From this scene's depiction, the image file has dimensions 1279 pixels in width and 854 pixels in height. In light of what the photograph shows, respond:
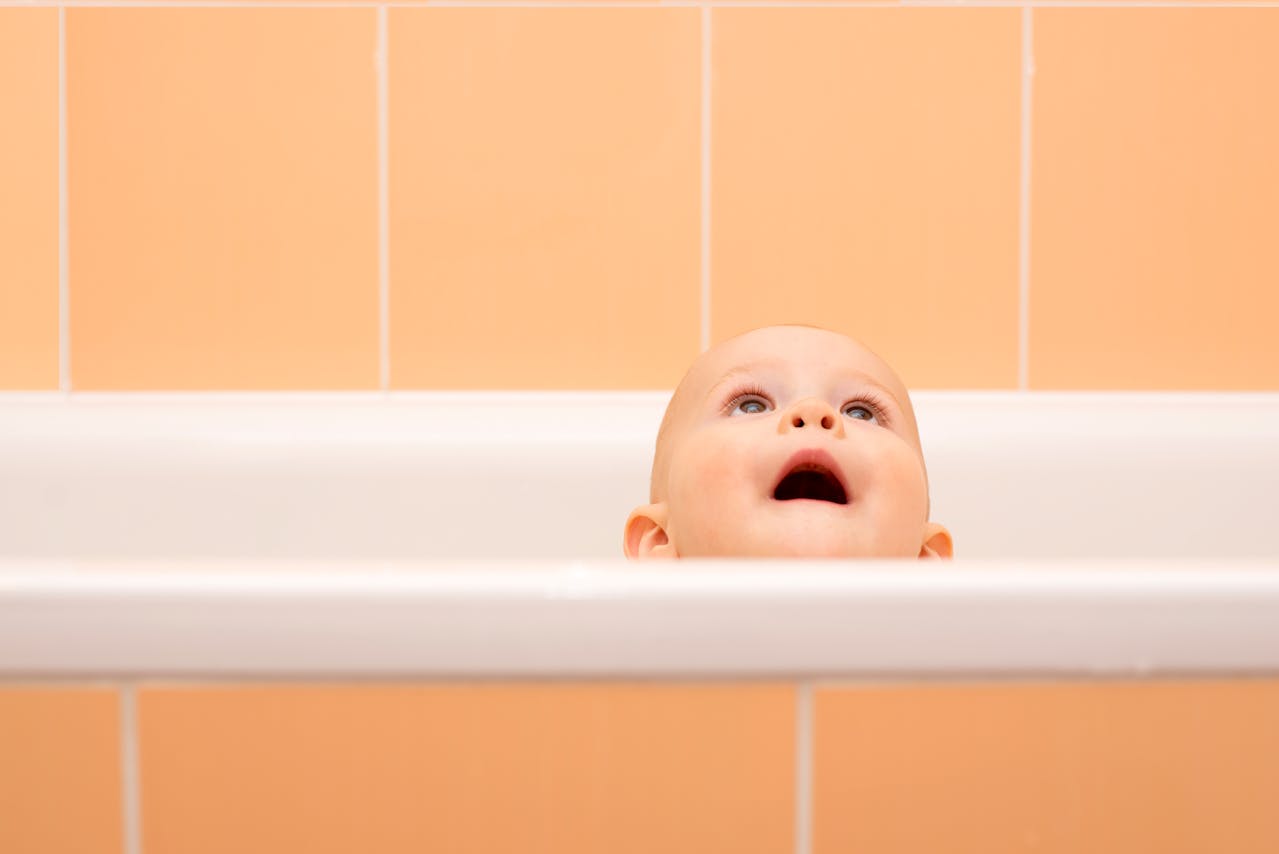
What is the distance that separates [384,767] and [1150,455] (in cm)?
91

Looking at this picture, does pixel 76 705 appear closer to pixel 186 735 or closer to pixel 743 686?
pixel 186 735

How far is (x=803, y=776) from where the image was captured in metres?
0.44

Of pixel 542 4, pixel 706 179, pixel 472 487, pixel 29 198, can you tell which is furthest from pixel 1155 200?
pixel 29 198

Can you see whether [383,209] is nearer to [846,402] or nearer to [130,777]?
[846,402]

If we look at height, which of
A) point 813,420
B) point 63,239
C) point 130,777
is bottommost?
point 130,777

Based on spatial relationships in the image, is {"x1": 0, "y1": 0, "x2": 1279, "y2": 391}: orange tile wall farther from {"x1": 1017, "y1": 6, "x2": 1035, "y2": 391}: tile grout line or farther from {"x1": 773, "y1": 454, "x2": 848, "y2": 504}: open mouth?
{"x1": 773, "y1": 454, "x2": 848, "y2": 504}: open mouth

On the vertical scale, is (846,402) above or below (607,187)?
below

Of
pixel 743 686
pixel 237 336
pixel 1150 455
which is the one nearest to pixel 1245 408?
pixel 1150 455

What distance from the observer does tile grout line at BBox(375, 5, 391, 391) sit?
52.0 inches

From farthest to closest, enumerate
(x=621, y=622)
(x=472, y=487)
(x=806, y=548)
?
(x=472, y=487) → (x=806, y=548) → (x=621, y=622)

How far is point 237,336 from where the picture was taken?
133 cm

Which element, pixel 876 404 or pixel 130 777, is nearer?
pixel 130 777

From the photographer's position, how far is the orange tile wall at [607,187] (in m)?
1.32

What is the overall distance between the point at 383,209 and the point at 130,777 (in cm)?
97
